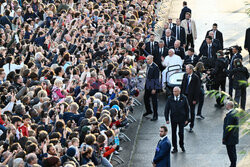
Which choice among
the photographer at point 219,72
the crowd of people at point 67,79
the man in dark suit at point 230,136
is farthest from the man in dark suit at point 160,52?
the man in dark suit at point 230,136

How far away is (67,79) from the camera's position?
51.4 feet

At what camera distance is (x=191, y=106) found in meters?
17.0

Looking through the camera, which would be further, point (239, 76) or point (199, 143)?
point (239, 76)

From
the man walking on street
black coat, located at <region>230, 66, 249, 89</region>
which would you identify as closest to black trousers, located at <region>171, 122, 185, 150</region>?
black coat, located at <region>230, 66, 249, 89</region>

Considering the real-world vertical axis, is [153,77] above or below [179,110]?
above

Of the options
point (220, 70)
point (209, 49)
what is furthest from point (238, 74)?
point (209, 49)

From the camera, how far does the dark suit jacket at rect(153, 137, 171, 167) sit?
13.0m

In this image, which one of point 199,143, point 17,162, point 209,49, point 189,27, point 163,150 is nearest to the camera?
point 17,162

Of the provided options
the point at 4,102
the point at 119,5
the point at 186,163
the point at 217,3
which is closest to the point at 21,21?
the point at 119,5

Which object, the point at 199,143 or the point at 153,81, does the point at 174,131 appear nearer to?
the point at 199,143

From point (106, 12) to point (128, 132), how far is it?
7.70 metres

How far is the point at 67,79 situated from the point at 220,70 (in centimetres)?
528

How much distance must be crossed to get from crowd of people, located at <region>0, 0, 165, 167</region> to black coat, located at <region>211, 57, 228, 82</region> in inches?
96.1

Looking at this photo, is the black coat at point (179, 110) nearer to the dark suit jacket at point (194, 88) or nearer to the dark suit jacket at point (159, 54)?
the dark suit jacket at point (194, 88)
